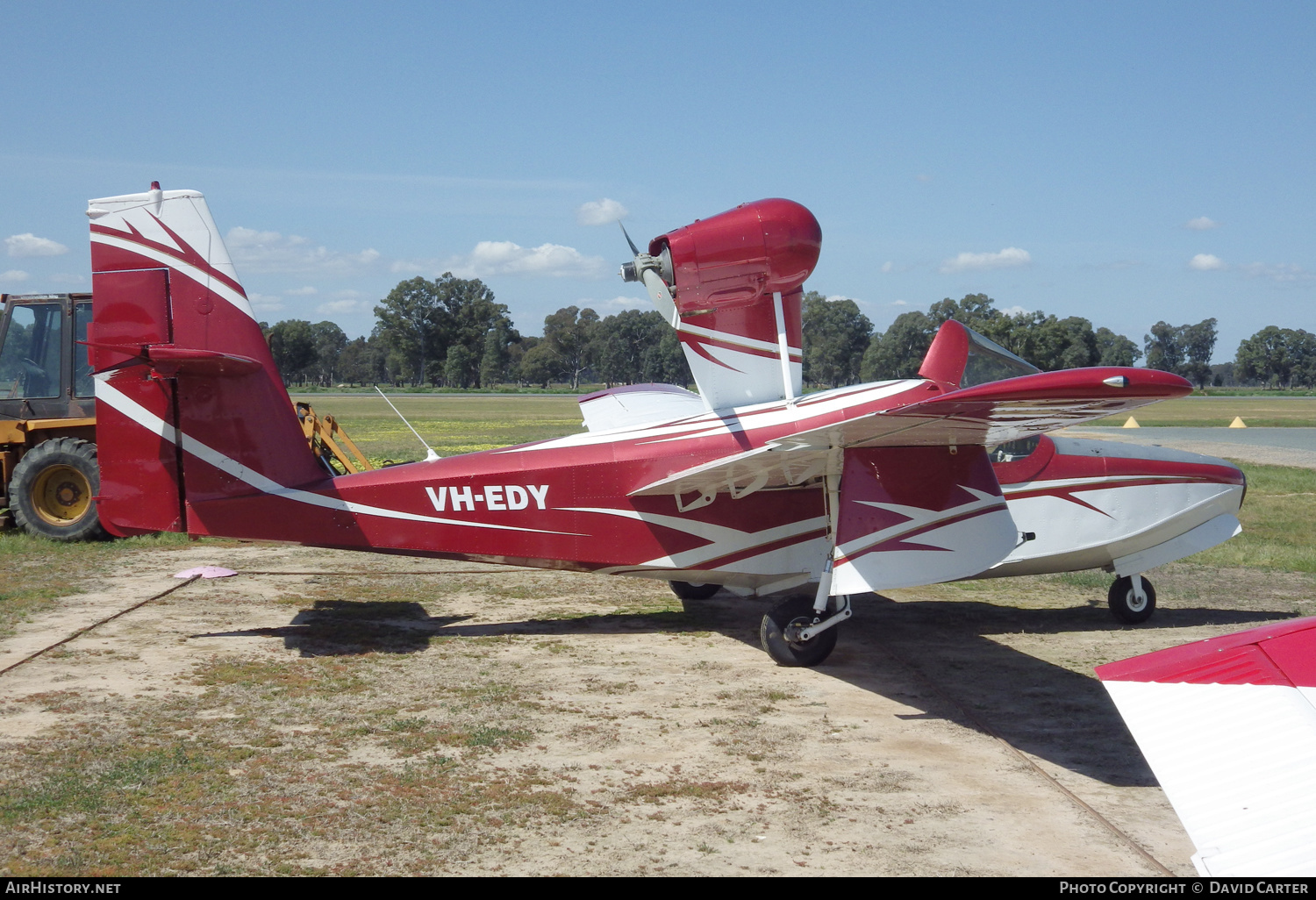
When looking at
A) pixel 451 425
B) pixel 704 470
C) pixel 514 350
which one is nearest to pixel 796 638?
pixel 704 470

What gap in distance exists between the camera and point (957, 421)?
5.94 meters

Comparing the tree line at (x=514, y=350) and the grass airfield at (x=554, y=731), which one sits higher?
the tree line at (x=514, y=350)

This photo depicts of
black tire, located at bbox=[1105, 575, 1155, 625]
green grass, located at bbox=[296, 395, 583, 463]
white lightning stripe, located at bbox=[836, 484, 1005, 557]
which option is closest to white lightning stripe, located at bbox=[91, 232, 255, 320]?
white lightning stripe, located at bbox=[836, 484, 1005, 557]

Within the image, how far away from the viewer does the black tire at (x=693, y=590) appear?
10.1 meters

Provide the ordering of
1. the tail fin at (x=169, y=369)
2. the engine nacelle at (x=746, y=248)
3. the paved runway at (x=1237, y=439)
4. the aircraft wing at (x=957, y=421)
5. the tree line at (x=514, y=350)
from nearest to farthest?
the aircraft wing at (x=957, y=421), the engine nacelle at (x=746, y=248), the tail fin at (x=169, y=369), the paved runway at (x=1237, y=439), the tree line at (x=514, y=350)

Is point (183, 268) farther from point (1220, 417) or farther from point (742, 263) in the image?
point (1220, 417)

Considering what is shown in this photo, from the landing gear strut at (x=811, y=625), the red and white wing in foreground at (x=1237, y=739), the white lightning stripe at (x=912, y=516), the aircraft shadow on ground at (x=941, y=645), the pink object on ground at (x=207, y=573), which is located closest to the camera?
the red and white wing in foreground at (x=1237, y=739)

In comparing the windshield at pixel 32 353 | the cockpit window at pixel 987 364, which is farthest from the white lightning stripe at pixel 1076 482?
the windshield at pixel 32 353

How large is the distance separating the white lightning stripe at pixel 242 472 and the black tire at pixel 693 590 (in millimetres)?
2392

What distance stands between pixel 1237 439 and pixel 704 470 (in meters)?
33.3

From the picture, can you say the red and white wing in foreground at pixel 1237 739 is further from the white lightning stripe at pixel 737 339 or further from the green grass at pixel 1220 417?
the green grass at pixel 1220 417

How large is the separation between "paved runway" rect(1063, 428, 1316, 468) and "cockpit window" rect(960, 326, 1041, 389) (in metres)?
15.6
